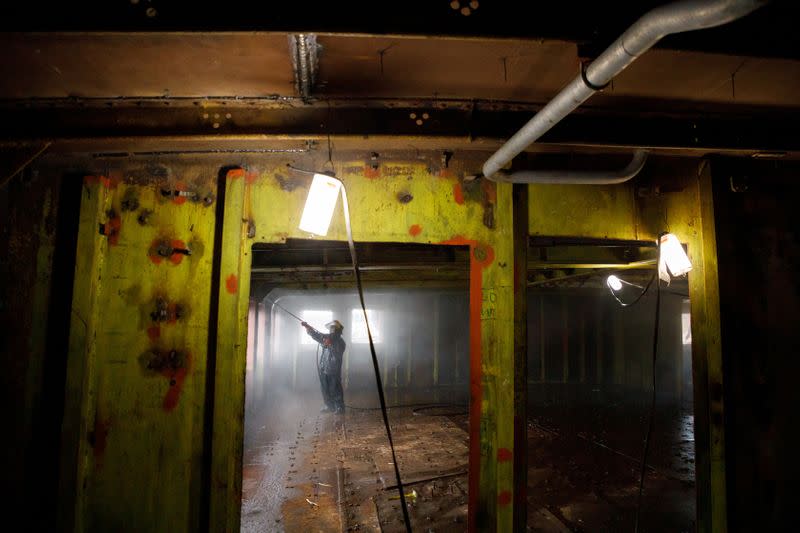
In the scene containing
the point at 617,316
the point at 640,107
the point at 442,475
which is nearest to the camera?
the point at 640,107

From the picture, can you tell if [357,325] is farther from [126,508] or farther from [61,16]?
[61,16]

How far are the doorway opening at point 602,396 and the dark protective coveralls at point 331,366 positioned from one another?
17.0 ft

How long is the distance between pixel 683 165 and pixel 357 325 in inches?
502

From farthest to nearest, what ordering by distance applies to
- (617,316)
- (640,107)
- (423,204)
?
(617,316), (423,204), (640,107)

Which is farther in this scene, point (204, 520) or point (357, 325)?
point (357, 325)

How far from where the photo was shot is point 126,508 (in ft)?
8.79

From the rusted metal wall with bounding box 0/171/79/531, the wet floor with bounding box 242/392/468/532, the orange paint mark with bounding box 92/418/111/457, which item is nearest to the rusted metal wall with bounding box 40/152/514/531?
the orange paint mark with bounding box 92/418/111/457

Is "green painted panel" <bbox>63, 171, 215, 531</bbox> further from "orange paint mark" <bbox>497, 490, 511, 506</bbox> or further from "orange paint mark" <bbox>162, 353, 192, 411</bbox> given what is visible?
"orange paint mark" <bbox>497, 490, 511, 506</bbox>

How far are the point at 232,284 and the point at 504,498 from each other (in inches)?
106

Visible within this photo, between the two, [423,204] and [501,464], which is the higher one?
[423,204]

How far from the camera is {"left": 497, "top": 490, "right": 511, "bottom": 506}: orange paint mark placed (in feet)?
9.83

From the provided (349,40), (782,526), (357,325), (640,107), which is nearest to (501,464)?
(782,526)

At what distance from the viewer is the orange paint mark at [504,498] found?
2996mm

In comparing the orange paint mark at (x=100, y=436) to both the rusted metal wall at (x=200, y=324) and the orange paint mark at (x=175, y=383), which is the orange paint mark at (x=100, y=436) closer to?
the rusted metal wall at (x=200, y=324)
